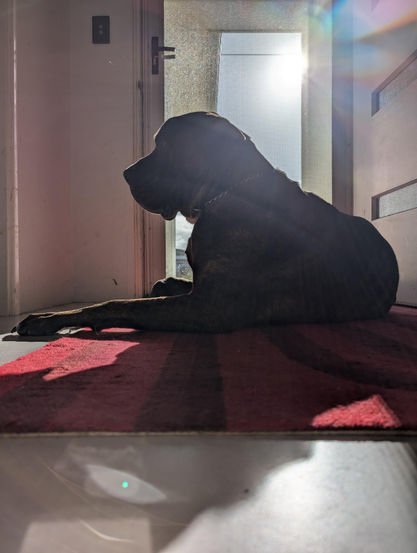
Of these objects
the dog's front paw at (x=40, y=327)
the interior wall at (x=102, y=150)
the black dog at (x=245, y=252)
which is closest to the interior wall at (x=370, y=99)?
the black dog at (x=245, y=252)

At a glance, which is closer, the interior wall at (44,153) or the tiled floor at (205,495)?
the tiled floor at (205,495)

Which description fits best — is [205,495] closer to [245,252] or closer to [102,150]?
[245,252]

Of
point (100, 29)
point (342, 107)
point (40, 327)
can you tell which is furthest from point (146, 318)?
point (342, 107)

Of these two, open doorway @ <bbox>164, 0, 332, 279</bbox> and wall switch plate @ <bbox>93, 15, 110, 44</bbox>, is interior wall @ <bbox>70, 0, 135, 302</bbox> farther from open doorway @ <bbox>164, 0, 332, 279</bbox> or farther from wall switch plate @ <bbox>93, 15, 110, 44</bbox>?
Answer: open doorway @ <bbox>164, 0, 332, 279</bbox>

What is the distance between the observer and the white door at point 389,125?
7.80ft

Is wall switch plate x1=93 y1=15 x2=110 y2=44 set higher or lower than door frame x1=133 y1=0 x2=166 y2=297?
higher

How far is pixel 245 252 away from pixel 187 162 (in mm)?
559

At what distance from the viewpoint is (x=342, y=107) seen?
3418mm

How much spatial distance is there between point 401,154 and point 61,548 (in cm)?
284

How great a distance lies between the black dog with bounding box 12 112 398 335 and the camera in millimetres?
1354

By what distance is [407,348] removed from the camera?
1.10 m

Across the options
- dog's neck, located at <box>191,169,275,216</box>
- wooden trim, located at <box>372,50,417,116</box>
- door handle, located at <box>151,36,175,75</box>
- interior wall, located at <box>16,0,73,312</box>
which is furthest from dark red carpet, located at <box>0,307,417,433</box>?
door handle, located at <box>151,36,175,75</box>

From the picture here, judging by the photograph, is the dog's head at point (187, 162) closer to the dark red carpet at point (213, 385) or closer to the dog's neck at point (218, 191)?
the dog's neck at point (218, 191)

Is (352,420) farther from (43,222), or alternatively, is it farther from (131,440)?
(43,222)
